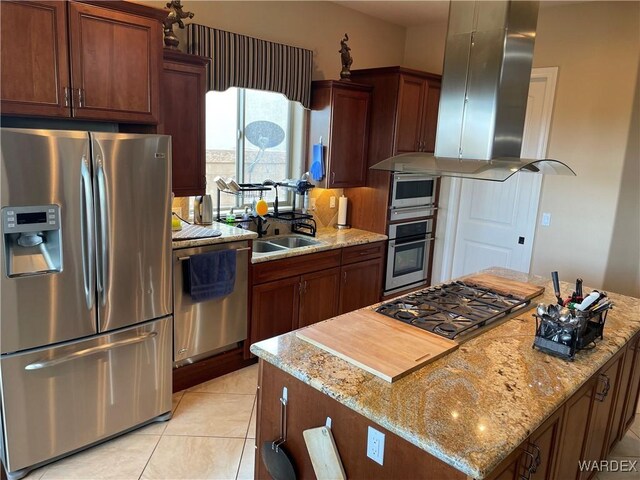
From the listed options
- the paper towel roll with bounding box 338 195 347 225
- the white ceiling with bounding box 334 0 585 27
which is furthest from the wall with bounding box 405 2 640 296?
the paper towel roll with bounding box 338 195 347 225

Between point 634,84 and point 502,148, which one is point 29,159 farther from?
point 634,84

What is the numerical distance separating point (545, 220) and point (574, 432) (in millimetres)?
2680

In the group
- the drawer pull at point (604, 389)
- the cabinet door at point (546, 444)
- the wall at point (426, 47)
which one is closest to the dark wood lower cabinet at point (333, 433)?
the cabinet door at point (546, 444)

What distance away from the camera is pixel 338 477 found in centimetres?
155

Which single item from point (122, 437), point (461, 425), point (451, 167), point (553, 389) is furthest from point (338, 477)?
point (122, 437)

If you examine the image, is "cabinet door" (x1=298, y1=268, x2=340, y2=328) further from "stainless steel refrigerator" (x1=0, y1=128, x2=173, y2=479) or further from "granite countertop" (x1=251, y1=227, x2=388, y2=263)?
"stainless steel refrigerator" (x1=0, y1=128, x2=173, y2=479)

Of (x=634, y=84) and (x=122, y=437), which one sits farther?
(x=634, y=84)

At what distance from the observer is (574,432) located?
187 centimetres

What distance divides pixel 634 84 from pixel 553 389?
123 inches

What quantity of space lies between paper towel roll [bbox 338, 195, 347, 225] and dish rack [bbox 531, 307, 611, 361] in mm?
2677

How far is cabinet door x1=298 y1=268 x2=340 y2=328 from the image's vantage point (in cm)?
360

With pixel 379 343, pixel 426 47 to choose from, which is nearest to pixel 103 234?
pixel 379 343

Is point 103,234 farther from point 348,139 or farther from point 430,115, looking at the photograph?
point 430,115

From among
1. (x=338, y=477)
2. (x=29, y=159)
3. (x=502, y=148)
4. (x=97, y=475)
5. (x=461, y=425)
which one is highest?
(x=502, y=148)
